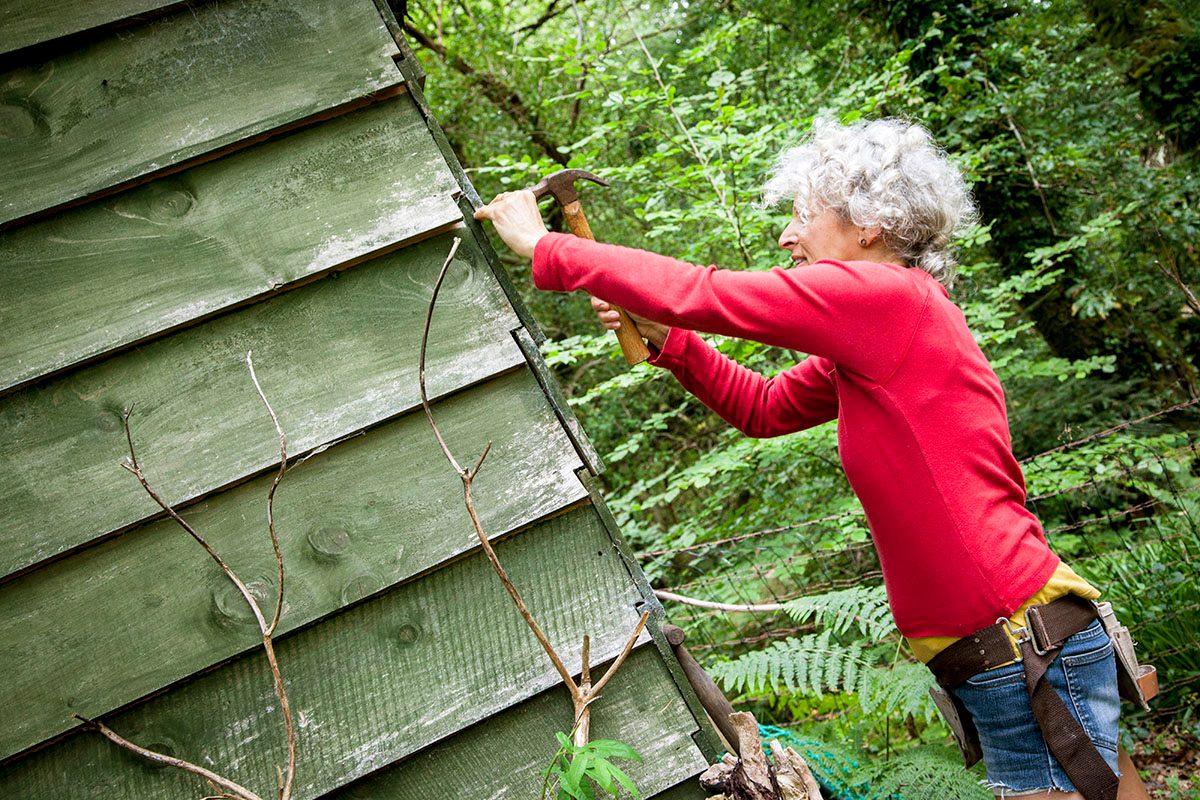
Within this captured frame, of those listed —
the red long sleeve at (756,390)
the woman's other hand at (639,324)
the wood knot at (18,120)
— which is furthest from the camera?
the red long sleeve at (756,390)

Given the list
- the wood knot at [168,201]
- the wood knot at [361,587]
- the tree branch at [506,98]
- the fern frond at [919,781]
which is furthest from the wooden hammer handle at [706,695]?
the tree branch at [506,98]

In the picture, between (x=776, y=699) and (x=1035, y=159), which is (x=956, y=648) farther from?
(x=1035, y=159)

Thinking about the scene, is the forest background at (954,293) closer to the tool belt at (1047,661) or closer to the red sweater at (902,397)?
the tool belt at (1047,661)

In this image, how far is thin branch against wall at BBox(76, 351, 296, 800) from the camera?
1.41 metres

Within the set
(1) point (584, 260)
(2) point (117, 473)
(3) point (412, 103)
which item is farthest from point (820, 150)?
(2) point (117, 473)

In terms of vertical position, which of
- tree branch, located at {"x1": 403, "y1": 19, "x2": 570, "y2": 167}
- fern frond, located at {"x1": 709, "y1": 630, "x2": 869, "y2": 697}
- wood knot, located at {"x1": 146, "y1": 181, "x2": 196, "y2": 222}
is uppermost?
tree branch, located at {"x1": 403, "y1": 19, "x2": 570, "y2": 167}

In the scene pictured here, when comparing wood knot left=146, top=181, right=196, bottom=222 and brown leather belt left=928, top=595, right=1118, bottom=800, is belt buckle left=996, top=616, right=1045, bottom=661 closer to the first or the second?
brown leather belt left=928, top=595, right=1118, bottom=800

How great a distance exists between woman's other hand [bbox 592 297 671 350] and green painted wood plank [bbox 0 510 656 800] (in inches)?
18.7

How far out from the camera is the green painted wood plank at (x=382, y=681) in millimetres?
1467

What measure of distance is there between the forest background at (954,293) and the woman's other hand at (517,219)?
3.58 feet

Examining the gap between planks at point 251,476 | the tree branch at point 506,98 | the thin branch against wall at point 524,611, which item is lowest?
the thin branch against wall at point 524,611

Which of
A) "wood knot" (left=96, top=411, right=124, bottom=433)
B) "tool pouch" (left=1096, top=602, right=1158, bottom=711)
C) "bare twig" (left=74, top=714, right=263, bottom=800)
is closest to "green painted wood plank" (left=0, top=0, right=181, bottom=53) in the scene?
"wood knot" (left=96, top=411, right=124, bottom=433)

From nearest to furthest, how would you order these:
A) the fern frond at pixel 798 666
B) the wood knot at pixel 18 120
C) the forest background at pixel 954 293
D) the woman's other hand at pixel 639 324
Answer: the wood knot at pixel 18 120 → the woman's other hand at pixel 639 324 → the fern frond at pixel 798 666 → the forest background at pixel 954 293

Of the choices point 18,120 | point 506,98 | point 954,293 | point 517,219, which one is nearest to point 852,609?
point 517,219
